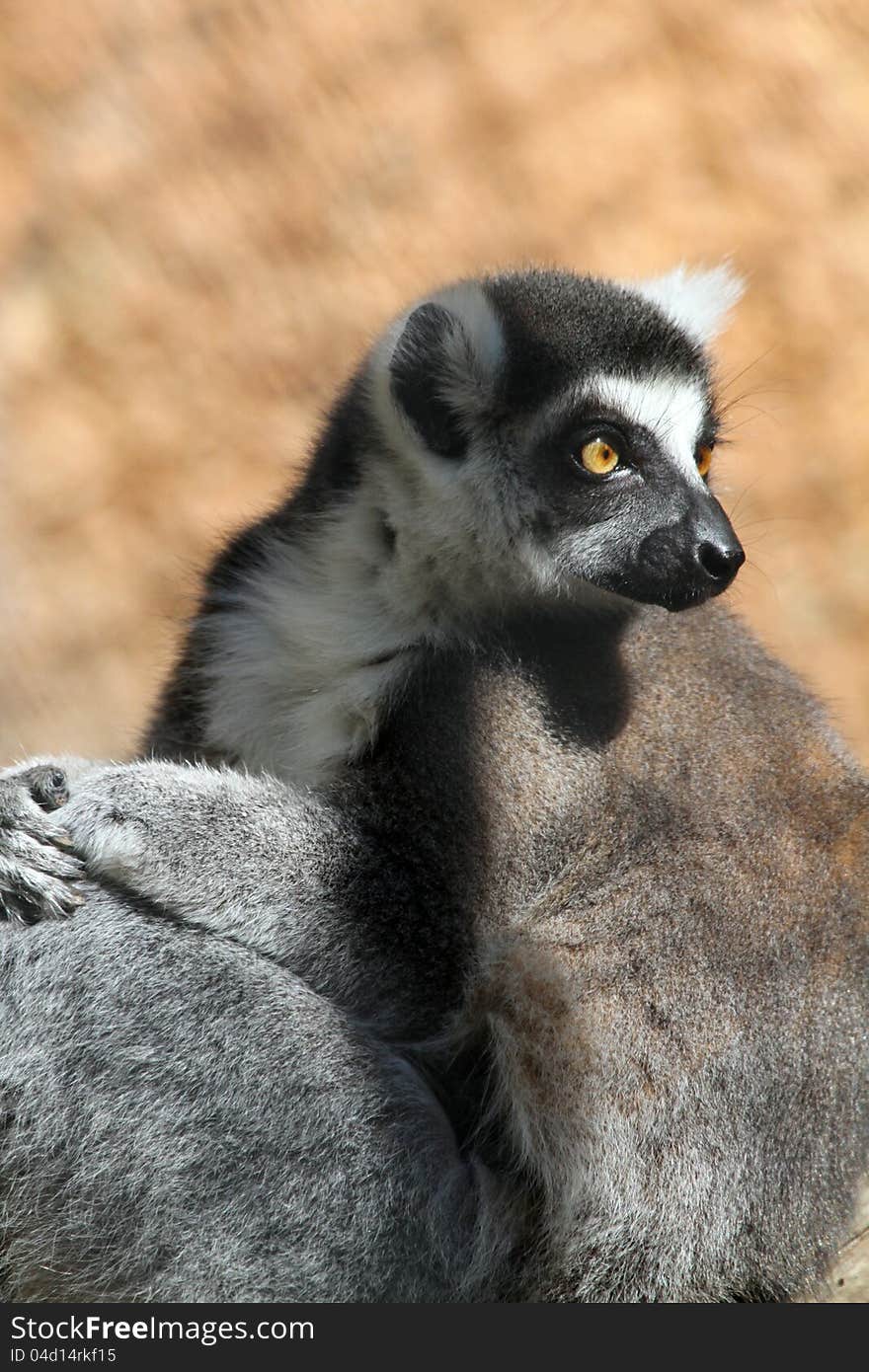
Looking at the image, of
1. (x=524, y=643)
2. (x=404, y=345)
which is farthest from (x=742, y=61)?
(x=524, y=643)

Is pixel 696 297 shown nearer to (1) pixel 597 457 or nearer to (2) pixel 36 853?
(1) pixel 597 457

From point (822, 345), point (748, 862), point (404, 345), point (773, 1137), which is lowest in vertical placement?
point (773, 1137)

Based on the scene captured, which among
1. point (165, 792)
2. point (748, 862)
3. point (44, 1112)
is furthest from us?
point (748, 862)

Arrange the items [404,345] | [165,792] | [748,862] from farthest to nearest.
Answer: [404,345], [748,862], [165,792]

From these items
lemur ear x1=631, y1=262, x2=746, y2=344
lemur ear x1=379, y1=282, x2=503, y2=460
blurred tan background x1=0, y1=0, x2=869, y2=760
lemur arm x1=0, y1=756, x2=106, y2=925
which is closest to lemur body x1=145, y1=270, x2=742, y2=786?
lemur ear x1=379, y1=282, x2=503, y2=460

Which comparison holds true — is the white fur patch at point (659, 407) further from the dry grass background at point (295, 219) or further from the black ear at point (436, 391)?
the dry grass background at point (295, 219)

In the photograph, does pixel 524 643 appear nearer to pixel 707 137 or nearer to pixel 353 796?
pixel 353 796

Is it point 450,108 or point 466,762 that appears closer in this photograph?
point 466,762

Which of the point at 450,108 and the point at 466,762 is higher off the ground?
the point at 450,108

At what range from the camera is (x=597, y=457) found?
2.83 m

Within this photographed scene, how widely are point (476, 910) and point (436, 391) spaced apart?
3.36 feet

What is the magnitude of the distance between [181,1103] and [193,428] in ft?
7.32

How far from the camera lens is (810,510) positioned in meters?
4.35

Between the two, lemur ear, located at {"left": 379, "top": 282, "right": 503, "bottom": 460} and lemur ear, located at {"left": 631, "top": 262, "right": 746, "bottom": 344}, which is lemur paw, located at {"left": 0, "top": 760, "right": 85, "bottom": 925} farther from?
lemur ear, located at {"left": 631, "top": 262, "right": 746, "bottom": 344}
